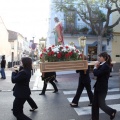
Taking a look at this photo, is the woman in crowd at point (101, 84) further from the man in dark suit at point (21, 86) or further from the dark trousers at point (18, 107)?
the dark trousers at point (18, 107)

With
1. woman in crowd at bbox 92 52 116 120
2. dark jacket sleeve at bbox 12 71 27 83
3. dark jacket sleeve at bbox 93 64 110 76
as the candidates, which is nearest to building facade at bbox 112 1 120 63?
woman in crowd at bbox 92 52 116 120

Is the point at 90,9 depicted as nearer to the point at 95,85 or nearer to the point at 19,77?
the point at 95,85

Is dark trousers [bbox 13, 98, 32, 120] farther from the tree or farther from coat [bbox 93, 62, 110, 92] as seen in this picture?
the tree

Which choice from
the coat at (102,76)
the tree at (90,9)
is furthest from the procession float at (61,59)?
the tree at (90,9)

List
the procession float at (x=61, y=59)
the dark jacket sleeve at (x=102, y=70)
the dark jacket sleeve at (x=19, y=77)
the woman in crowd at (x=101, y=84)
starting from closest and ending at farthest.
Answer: the dark jacket sleeve at (x=19, y=77), the dark jacket sleeve at (x=102, y=70), the woman in crowd at (x=101, y=84), the procession float at (x=61, y=59)

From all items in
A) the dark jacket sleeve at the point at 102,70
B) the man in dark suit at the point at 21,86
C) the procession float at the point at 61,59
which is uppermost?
the procession float at the point at 61,59

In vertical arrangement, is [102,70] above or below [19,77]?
above

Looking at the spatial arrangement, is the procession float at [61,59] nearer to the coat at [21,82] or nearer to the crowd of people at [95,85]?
the crowd of people at [95,85]

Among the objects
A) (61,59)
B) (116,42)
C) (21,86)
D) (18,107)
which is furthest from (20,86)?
(116,42)

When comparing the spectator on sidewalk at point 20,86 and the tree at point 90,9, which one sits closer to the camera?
the spectator on sidewalk at point 20,86

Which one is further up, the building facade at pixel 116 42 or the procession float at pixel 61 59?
the building facade at pixel 116 42

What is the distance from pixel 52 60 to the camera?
6430 millimetres

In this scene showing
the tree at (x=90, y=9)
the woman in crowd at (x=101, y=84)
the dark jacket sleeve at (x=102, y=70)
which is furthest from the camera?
the tree at (x=90, y=9)

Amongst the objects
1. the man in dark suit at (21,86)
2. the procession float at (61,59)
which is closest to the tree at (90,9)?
the procession float at (61,59)
